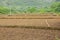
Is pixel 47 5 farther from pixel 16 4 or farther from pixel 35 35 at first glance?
pixel 35 35

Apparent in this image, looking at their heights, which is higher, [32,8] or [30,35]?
[30,35]

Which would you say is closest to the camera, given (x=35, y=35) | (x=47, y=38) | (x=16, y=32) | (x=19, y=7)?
(x=47, y=38)

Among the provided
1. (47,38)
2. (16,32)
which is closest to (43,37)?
(47,38)

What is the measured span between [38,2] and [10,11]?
252 centimetres

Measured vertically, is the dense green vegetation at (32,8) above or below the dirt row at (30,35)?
below

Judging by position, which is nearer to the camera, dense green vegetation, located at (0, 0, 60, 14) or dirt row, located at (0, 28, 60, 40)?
dirt row, located at (0, 28, 60, 40)

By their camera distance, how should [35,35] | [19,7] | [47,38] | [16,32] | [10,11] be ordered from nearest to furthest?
[47,38] → [35,35] → [16,32] → [10,11] → [19,7]

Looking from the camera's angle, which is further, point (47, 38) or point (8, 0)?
point (8, 0)

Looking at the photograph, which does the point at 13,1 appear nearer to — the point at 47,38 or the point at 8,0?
the point at 8,0

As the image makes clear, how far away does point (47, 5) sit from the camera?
13.6 metres

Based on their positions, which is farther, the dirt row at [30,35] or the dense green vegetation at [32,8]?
the dense green vegetation at [32,8]

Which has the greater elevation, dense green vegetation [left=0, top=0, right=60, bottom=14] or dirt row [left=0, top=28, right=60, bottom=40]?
dirt row [left=0, top=28, right=60, bottom=40]

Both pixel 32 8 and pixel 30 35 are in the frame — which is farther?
pixel 32 8

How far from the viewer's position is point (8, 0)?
1389 cm
